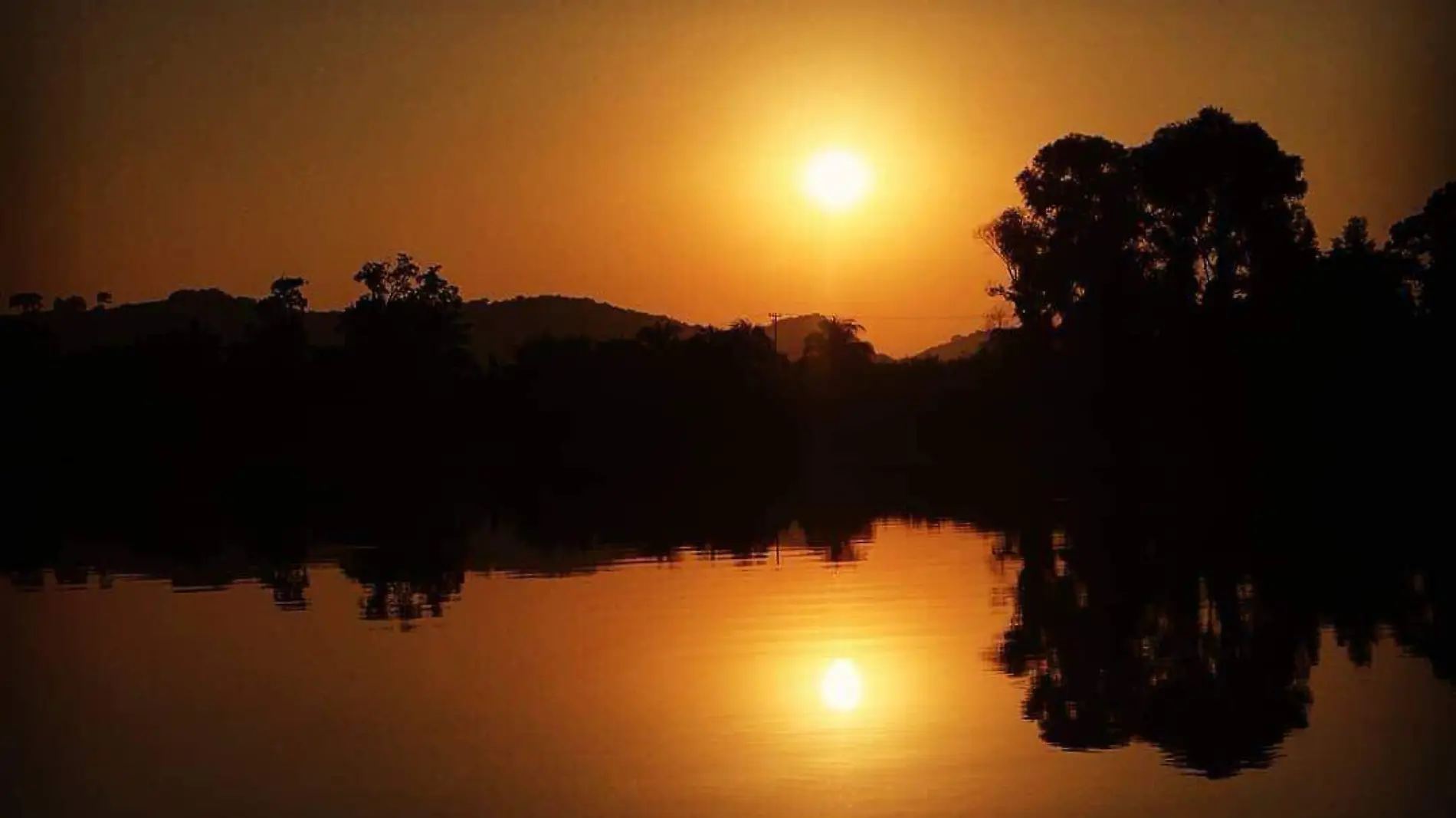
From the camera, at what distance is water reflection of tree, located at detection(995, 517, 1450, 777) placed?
15203 millimetres

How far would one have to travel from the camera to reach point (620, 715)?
1658 centimetres

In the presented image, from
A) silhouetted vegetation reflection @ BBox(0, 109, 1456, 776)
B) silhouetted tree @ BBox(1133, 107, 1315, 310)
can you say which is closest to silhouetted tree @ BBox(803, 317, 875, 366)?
silhouetted vegetation reflection @ BBox(0, 109, 1456, 776)

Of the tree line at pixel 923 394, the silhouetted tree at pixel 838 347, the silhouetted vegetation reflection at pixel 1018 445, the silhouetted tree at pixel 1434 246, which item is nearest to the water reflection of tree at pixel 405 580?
the silhouetted vegetation reflection at pixel 1018 445

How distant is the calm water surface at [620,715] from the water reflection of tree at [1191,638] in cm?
32

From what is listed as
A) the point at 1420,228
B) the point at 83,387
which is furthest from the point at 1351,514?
the point at 83,387

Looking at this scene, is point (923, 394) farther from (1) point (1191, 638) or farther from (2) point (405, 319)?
(1) point (1191, 638)

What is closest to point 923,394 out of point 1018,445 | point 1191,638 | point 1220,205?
point 1018,445

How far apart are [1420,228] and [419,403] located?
50372 mm

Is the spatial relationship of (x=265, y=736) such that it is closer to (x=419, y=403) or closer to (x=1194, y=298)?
(x=1194, y=298)

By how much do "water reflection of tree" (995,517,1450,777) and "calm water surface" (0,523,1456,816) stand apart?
0.32m

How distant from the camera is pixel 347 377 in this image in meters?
94.6

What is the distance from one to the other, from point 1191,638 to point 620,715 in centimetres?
708

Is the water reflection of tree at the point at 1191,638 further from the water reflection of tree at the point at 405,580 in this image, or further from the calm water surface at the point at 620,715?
the water reflection of tree at the point at 405,580

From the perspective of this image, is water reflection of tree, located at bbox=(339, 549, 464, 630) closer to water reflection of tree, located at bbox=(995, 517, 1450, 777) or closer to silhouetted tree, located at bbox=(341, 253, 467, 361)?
water reflection of tree, located at bbox=(995, 517, 1450, 777)
